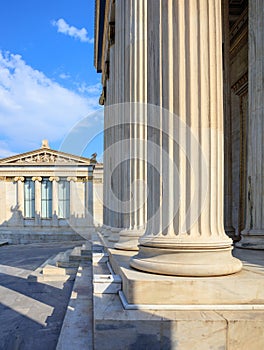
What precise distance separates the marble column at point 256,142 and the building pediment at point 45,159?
237 ft

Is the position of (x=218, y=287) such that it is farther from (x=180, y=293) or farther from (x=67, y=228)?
(x=67, y=228)

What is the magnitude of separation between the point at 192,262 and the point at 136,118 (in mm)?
8545

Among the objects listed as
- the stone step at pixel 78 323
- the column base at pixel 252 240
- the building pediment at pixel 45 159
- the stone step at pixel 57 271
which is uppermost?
the building pediment at pixel 45 159

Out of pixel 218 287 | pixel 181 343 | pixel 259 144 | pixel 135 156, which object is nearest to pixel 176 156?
pixel 218 287

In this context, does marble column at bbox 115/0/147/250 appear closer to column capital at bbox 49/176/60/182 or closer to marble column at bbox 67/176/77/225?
marble column at bbox 67/176/77/225

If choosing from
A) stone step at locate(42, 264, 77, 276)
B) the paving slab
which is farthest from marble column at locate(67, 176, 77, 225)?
stone step at locate(42, 264, 77, 276)

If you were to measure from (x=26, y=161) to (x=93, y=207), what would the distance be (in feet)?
63.9

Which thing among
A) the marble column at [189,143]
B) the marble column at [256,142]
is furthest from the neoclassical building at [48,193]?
the marble column at [189,143]

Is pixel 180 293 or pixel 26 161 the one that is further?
pixel 26 161

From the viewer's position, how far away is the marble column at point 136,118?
15.9 metres

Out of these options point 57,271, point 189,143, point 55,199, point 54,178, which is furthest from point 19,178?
point 189,143

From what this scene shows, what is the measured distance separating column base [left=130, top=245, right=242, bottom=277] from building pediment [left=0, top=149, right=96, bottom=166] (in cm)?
7895

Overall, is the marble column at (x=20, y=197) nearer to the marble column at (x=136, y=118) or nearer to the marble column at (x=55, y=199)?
the marble column at (x=55, y=199)

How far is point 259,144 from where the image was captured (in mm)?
16281
